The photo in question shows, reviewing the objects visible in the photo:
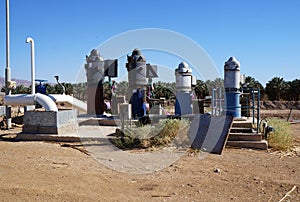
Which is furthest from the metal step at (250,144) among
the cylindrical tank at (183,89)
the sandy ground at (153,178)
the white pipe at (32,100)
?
the white pipe at (32,100)

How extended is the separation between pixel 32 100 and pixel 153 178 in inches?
257

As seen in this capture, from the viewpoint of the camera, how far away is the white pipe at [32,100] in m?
10.1

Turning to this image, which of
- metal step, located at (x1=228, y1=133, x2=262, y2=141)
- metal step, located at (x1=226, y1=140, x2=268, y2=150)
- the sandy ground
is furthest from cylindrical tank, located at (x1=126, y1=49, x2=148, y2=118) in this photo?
the sandy ground

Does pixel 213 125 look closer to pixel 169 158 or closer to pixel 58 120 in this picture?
pixel 169 158

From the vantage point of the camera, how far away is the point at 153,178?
225 inches

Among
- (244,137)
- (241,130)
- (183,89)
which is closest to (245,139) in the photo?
(244,137)

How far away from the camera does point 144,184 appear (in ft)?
17.5

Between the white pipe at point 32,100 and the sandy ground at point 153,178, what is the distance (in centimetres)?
242

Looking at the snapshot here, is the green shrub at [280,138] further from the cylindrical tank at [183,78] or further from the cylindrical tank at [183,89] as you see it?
the cylindrical tank at [183,78]

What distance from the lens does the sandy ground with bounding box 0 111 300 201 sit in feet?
15.2

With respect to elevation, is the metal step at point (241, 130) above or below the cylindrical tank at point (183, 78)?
below

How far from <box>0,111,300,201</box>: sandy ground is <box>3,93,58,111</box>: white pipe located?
2.42 m

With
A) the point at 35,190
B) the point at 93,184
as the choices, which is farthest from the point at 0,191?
the point at 93,184

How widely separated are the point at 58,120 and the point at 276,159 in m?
6.01
